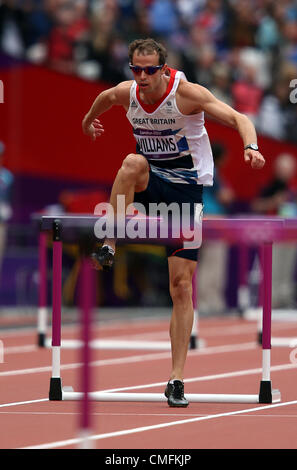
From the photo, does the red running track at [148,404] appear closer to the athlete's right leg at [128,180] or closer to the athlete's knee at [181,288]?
the athlete's knee at [181,288]

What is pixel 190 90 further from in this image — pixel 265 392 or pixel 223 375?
pixel 223 375

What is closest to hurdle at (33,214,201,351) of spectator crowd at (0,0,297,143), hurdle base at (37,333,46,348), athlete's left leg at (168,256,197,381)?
hurdle base at (37,333,46,348)

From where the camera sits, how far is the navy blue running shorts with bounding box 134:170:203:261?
25.8 ft

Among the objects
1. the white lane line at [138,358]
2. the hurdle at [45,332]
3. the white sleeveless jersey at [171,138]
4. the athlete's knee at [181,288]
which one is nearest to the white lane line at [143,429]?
the athlete's knee at [181,288]

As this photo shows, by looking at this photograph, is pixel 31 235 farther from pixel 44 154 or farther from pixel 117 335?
pixel 117 335

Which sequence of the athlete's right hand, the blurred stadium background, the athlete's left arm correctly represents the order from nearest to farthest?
the athlete's left arm < the athlete's right hand < the blurred stadium background

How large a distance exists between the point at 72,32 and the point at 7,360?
24.6ft

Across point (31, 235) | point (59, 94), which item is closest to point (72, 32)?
point (59, 94)

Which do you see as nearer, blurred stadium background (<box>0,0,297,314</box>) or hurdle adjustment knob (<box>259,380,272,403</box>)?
hurdle adjustment knob (<box>259,380,272,403</box>)

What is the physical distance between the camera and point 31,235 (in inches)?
630

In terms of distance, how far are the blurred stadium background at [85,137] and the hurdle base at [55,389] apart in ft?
18.2

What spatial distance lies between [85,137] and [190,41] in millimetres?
4160

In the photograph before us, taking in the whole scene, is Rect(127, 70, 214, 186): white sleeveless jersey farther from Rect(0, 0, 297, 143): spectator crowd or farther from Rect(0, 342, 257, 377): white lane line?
Rect(0, 0, 297, 143): spectator crowd

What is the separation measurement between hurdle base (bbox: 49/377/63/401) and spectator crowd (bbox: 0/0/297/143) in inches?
338
